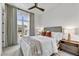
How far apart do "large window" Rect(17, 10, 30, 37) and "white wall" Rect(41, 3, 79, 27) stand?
1.00ft

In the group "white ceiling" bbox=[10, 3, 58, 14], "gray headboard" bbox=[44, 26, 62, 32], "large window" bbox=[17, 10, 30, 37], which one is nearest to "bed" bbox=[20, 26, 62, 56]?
"gray headboard" bbox=[44, 26, 62, 32]

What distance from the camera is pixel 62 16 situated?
1.62m

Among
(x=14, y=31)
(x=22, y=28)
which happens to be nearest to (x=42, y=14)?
(x=22, y=28)

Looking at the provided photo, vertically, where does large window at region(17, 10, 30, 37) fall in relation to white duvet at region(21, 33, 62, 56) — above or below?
above

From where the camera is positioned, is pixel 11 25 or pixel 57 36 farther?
pixel 57 36

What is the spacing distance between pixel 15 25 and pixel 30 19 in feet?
0.94

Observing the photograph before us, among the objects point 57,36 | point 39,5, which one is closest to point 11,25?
point 39,5

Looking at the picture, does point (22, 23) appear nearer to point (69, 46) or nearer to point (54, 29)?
point (54, 29)

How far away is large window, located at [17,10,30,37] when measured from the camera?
58.9 inches

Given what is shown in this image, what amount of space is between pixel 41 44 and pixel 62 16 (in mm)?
663

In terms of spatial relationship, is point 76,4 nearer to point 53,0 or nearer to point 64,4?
point 64,4

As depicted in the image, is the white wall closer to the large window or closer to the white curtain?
the large window

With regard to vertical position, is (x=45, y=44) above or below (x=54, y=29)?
below

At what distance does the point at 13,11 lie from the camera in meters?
1.43
